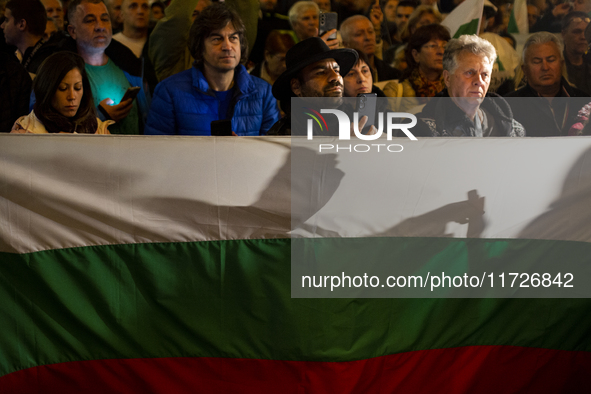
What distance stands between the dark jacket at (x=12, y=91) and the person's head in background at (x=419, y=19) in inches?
79.0

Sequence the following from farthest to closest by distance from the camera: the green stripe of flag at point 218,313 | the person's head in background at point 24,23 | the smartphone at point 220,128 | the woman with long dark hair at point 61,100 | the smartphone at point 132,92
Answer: the smartphone at point 132,92 < the person's head in background at point 24,23 < the woman with long dark hair at point 61,100 < the smartphone at point 220,128 < the green stripe of flag at point 218,313

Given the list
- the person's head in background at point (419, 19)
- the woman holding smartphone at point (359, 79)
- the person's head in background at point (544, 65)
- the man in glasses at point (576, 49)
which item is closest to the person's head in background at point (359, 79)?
the woman holding smartphone at point (359, 79)

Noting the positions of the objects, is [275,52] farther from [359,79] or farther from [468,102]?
[468,102]

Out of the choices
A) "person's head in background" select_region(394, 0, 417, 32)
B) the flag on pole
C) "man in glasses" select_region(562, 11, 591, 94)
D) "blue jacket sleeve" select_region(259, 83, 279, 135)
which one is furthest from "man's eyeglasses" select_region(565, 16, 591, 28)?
"blue jacket sleeve" select_region(259, 83, 279, 135)

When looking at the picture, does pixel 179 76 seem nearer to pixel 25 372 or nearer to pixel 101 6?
pixel 101 6

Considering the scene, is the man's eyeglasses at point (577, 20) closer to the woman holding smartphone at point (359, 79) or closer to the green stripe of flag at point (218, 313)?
the woman holding smartphone at point (359, 79)

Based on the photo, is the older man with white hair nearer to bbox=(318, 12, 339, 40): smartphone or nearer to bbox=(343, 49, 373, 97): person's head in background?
bbox=(343, 49, 373, 97): person's head in background

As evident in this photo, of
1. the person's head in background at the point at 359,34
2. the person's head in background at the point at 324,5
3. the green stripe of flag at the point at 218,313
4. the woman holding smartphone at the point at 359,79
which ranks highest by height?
the person's head in background at the point at 324,5

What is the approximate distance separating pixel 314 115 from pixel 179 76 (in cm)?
98

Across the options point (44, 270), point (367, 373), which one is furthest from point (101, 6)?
point (367, 373)

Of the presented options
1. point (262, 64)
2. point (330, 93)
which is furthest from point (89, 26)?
point (330, 93)

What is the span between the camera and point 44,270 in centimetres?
152

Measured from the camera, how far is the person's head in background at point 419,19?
2.86 m

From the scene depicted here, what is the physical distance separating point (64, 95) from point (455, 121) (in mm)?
1824
